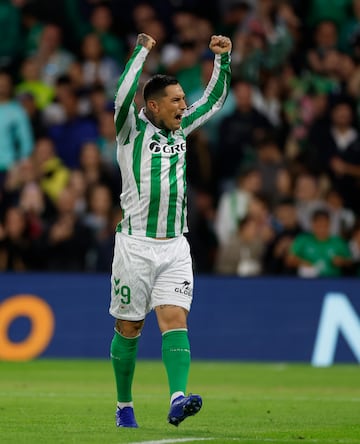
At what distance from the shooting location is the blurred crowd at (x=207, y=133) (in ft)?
58.1

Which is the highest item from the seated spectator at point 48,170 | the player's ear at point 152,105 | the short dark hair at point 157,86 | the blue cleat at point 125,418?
the short dark hair at point 157,86

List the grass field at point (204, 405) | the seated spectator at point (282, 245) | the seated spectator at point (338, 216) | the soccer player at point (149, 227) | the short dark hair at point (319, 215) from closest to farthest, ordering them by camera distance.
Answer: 1. the grass field at point (204, 405)
2. the soccer player at point (149, 227)
3. the short dark hair at point (319, 215)
4. the seated spectator at point (282, 245)
5. the seated spectator at point (338, 216)

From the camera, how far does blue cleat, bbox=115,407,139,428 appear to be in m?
9.37

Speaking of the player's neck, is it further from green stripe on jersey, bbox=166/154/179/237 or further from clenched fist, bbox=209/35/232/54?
clenched fist, bbox=209/35/232/54

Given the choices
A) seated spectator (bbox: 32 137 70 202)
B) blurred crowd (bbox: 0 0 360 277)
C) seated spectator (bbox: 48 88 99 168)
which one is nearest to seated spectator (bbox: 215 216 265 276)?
blurred crowd (bbox: 0 0 360 277)

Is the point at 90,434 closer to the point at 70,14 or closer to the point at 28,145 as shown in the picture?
the point at 28,145

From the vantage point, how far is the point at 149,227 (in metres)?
9.36

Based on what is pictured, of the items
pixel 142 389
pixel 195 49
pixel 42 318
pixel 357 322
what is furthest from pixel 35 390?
pixel 195 49

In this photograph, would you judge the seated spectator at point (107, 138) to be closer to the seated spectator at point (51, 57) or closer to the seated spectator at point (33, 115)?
the seated spectator at point (33, 115)

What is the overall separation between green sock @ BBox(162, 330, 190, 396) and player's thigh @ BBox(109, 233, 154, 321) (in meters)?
0.30

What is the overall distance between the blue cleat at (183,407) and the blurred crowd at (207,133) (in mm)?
8744

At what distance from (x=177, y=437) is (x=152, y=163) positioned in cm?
199

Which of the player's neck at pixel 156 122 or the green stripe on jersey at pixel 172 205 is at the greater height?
the player's neck at pixel 156 122

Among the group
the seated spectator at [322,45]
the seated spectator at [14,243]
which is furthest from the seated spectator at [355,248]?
the seated spectator at [14,243]
